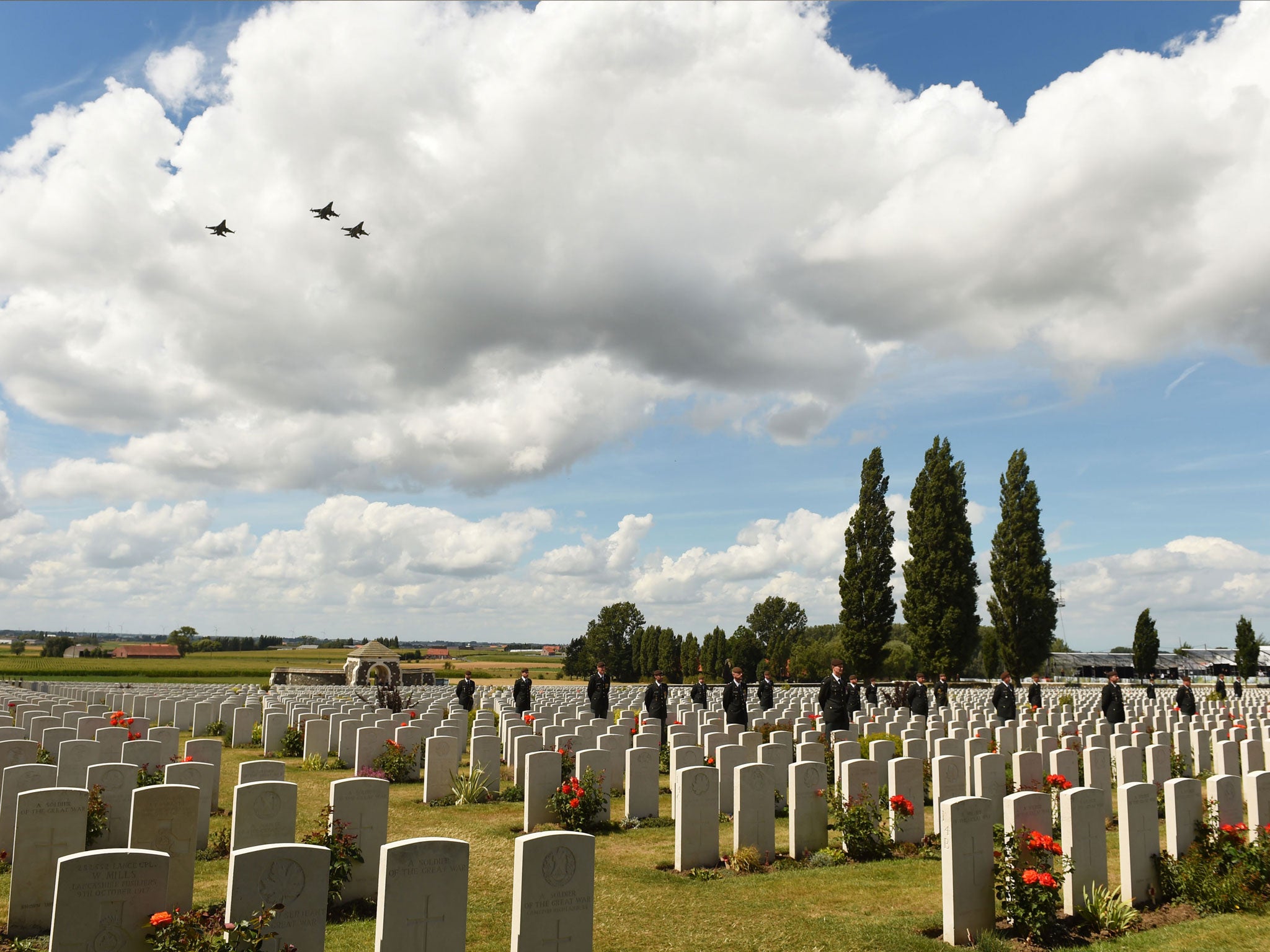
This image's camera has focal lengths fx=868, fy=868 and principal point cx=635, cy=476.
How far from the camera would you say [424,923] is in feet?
17.3

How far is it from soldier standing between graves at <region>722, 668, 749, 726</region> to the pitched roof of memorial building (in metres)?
34.4

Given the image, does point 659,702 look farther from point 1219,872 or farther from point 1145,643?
point 1145,643

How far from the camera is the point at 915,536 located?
44531 millimetres

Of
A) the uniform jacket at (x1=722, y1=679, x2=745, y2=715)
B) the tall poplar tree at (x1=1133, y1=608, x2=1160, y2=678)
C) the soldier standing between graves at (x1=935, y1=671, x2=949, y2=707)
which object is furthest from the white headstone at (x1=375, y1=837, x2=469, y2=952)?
the tall poplar tree at (x1=1133, y1=608, x2=1160, y2=678)

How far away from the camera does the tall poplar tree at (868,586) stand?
4297cm

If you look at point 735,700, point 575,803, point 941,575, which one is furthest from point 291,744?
point 941,575

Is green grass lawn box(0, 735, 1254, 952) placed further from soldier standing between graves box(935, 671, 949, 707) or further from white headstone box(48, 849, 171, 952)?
soldier standing between graves box(935, 671, 949, 707)

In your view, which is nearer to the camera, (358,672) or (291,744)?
(291,744)

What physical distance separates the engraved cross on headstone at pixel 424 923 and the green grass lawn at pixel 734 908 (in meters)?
1.02

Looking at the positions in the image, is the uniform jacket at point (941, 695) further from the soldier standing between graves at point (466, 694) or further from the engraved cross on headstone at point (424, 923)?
the engraved cross on headstone at point (424, 923)

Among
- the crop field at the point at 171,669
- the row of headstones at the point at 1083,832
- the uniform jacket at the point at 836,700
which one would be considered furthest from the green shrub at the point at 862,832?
the crop field at the point at 171,669

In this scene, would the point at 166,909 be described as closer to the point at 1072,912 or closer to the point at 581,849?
the point at 581,849

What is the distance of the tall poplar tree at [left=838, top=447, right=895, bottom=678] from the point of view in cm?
4297

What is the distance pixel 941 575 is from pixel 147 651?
3532 inches
